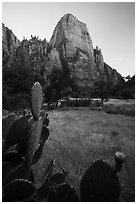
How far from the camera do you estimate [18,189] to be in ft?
4.63

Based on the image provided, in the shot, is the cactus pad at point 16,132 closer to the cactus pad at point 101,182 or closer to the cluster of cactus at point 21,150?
the cluster of cactus at point 21,150

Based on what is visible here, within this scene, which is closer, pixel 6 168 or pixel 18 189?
pixel 18 189

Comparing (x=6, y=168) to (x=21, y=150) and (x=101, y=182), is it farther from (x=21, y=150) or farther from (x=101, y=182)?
(x=101, y=182)

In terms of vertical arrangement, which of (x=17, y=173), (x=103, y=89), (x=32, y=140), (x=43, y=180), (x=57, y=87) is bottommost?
(x=43, y=180)

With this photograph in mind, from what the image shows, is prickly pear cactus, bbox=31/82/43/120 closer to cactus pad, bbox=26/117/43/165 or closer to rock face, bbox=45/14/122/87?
cactus pad, bbox=26/117/43/165

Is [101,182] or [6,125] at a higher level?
[6,125]

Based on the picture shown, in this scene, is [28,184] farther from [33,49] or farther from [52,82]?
[33,49]

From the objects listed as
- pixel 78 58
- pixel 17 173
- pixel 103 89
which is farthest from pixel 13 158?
pixel 78 58

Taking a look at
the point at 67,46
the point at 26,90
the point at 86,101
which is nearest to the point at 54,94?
the point at 86,101

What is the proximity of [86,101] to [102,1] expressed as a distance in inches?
943

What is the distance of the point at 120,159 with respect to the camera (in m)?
1.47

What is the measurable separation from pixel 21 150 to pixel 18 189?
38cm

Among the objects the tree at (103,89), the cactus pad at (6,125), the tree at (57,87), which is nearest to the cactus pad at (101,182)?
the cactus pad at (6,125)

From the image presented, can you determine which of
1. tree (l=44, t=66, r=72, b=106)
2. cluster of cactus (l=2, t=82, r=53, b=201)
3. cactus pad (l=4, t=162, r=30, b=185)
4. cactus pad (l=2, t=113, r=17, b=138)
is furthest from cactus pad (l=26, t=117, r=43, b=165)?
tree (l=44, t=66, r=72, b=106)
